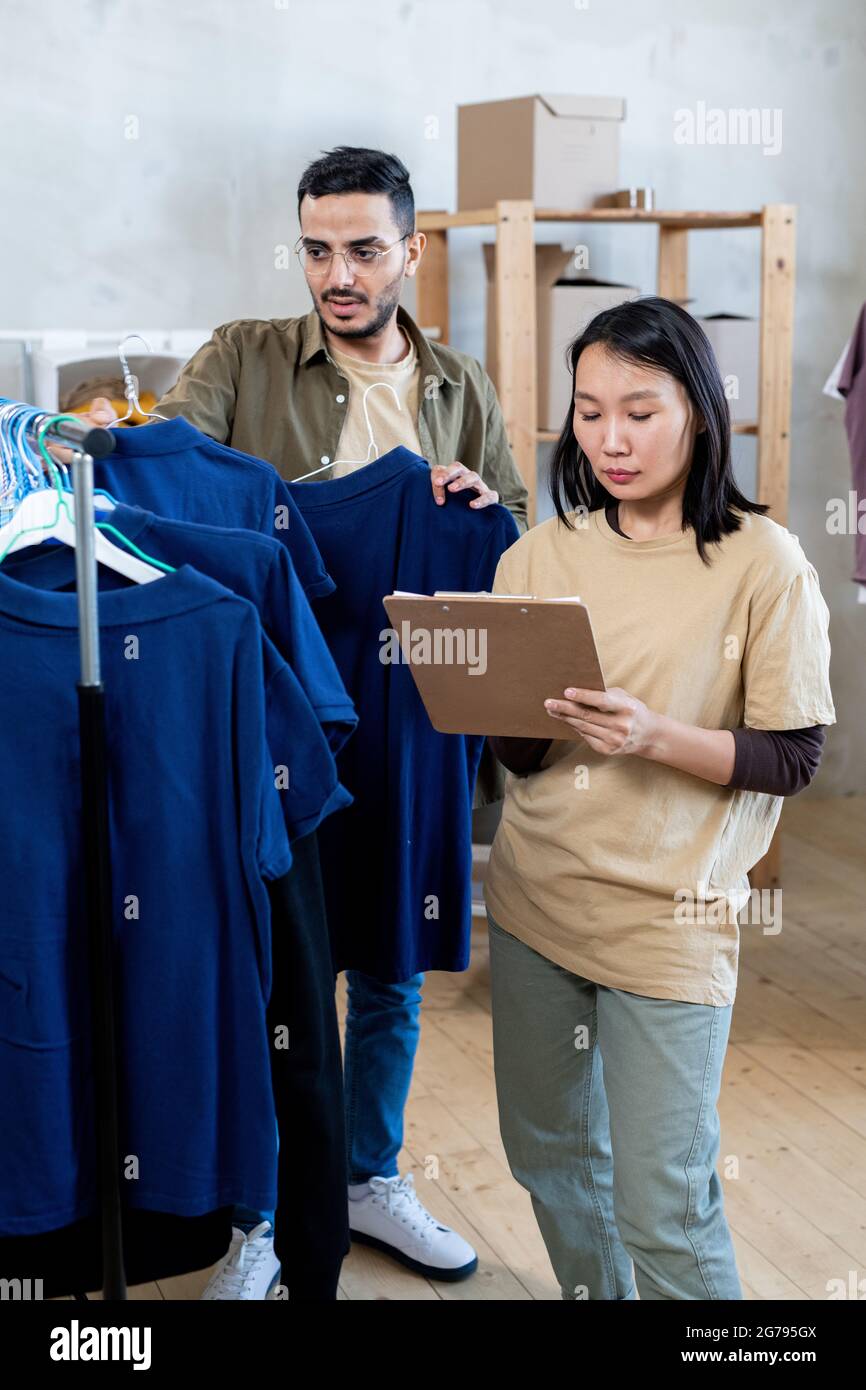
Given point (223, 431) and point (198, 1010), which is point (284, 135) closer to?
point (223, 431)

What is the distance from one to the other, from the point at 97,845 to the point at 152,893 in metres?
0.12

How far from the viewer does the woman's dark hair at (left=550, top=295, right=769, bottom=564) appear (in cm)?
153

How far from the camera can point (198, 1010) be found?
4.50ft

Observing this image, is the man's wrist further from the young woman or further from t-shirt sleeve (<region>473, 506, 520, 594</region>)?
t-shirt sleeve (<region>473, 506, 520, 594</region>)

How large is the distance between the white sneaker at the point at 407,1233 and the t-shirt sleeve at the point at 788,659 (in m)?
1.13

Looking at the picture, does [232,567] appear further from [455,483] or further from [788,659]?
[788,659]

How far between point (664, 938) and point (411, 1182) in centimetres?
95

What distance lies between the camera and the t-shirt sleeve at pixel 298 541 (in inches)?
67.5

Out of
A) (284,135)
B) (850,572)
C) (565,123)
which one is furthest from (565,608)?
(850,572)

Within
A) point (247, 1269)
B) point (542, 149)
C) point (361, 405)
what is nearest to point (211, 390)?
point (361, 405)

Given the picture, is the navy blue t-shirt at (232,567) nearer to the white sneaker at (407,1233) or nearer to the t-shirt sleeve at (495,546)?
the t-shirt sleeve at (495,546)

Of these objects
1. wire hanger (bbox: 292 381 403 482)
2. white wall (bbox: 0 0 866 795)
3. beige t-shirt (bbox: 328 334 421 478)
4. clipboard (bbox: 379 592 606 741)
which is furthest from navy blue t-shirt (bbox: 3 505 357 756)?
white wall (bbox: 0 0 866 795)

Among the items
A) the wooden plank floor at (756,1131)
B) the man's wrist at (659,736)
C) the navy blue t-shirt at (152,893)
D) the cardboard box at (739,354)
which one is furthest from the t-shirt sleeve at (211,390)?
the cardboard box at (739,354)

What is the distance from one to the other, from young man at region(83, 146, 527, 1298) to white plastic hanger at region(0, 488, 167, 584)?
657 mm
